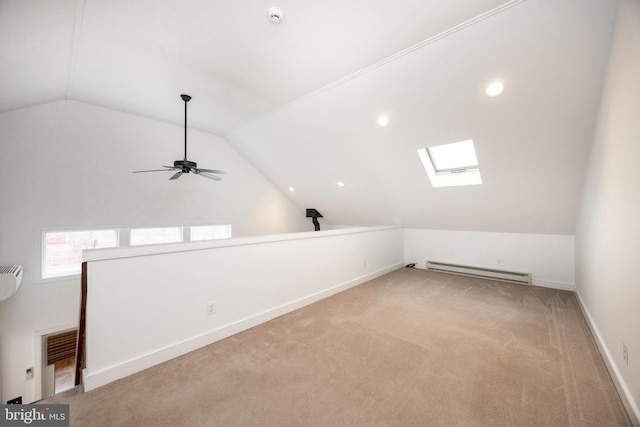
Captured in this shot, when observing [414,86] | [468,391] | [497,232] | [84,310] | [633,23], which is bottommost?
[468,391]

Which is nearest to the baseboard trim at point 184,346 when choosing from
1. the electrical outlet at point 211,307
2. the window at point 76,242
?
the electrical outlet at point 211,307

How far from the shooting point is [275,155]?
5191mm

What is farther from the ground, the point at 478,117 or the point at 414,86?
the point at 414,86

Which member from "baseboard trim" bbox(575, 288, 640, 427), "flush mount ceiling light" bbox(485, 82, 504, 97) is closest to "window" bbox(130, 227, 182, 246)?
"flush mount ceiling light" bbox(485, 82, 504, 97)

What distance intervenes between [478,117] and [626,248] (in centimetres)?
176

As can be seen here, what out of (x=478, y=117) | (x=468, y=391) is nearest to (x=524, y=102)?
(x=478, y=117)

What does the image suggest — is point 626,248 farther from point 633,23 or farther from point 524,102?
point 524,102

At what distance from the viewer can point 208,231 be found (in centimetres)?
538

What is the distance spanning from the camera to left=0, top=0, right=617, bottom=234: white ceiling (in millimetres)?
1910

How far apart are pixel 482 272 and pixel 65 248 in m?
6.92

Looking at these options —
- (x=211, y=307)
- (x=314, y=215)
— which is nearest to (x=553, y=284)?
(x=314, y=215)

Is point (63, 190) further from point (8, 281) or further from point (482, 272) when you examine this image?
point (482, 272)

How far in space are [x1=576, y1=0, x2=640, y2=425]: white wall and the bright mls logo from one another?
3.32 meters

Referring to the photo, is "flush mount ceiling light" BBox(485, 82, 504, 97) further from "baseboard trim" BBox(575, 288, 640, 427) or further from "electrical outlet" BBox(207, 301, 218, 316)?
"electrical outlet" BBox(207, 301, 218, 316)
